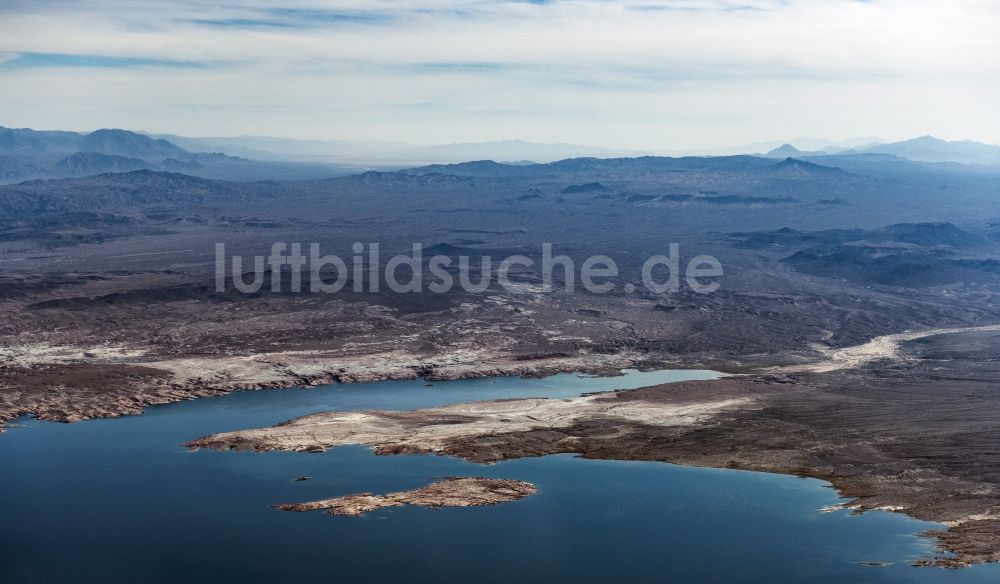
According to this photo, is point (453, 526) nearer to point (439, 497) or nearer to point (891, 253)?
point (439, 497)

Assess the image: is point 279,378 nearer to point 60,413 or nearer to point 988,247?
point 60,413

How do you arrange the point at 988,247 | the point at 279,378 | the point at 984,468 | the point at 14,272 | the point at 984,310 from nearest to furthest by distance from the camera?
the point at 984,468
the point at 279,378
the point at 984,310
the point at 14,272
the point at 988,247

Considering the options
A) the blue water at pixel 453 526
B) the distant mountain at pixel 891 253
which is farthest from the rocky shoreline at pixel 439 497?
the distant mountain at pixel 891 253

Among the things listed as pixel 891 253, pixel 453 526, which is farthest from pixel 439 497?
pixel 891 253

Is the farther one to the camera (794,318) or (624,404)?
(794,318)

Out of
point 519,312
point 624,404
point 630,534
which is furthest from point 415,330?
point 630,534

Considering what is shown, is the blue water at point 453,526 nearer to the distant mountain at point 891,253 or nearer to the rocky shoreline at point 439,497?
Result: the rocky shoreline at point 439,497

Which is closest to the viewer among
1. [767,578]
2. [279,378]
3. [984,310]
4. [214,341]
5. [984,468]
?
[767,578]
